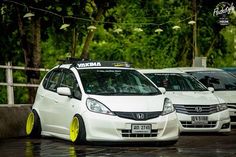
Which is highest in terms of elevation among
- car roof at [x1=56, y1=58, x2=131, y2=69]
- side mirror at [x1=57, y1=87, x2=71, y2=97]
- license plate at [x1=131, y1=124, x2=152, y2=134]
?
car roof at [x1=56, y1=58, x2=131, y2=69]

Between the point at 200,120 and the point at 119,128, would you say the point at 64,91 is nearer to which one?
the point at 119,128

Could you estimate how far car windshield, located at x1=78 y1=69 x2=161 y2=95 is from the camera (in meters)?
12.7

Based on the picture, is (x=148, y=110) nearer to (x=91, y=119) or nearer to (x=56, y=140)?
(x=91, y=119)

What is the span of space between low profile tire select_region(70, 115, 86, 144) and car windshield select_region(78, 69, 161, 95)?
56cm

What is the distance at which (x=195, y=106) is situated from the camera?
14891 millimetres

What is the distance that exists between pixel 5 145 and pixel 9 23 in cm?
1178

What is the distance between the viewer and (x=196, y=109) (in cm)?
1486

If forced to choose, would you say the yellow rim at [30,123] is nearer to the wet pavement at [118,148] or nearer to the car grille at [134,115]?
the wet pavement at [118,148]

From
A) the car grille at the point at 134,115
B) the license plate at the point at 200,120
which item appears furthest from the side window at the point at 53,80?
the license plate at the point at 200,120

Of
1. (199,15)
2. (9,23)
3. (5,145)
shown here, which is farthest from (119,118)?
(199,15)

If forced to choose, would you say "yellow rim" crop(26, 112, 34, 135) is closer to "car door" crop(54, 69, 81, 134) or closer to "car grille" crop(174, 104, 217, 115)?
"car door" crop(54, 69, 81, 134)

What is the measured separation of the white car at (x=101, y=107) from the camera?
38.9 feet

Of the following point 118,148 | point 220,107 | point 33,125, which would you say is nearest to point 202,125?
point 220,107

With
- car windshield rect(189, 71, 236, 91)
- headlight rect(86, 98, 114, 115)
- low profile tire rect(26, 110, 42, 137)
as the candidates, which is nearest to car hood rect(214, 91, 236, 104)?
car windshield rect(189, 71, 236, 91)
